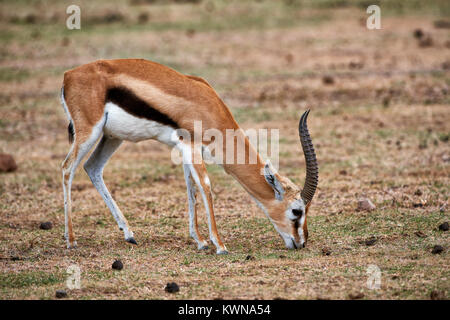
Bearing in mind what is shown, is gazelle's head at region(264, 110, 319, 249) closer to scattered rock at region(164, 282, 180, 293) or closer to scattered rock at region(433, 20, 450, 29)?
scattered rock at region(164, 282, 180, 293)

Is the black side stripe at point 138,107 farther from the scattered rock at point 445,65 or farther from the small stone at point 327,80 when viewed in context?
the scattered rock at point 445,65

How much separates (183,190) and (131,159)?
2099mm

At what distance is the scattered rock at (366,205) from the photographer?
827 centimetres

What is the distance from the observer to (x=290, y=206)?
7.01 m

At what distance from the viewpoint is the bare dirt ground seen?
6.24 meters

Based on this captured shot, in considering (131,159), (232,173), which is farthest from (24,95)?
(232,173)

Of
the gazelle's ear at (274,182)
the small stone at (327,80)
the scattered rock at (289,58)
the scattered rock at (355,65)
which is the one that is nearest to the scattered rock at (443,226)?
the gazelle's ear at (274,182)

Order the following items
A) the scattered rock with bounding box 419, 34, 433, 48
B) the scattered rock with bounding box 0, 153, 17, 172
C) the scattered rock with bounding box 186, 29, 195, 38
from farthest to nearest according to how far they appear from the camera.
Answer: the scattered rock with bounding box 186, 29, 195, 38 < the scattered rock with bounding box 419, 34, 433, 48 < the scattered rock with bounding box 0, 153, 17, 172

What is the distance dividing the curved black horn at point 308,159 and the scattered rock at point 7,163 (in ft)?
18.4

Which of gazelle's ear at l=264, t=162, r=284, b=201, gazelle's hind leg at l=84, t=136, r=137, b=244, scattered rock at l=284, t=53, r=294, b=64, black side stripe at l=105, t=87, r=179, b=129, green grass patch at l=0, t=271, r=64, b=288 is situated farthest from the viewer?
scattered rock at l=284, t=53, r=294, b=64

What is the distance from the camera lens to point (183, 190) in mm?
9672

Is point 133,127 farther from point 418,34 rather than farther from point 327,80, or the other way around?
point 418,34

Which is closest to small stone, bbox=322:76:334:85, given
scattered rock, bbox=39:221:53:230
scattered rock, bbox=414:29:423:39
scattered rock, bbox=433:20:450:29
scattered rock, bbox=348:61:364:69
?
scattered rock, bbox=348:61:364:69
